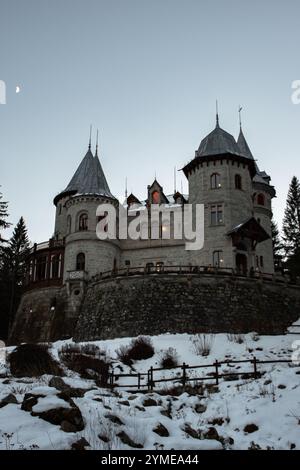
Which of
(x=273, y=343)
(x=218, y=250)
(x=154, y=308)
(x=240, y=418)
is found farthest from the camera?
(x=218, y=250)

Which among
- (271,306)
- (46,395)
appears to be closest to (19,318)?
(271,306)

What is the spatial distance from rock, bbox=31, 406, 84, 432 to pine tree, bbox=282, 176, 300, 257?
47.9 meters

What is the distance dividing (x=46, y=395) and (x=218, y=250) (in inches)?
1259

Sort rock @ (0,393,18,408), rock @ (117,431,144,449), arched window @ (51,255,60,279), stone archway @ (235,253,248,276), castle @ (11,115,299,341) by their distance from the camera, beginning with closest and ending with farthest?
rock @ (117,431,144,449), rock @ (0,393,18,408), castle @ (11,115,299,341), stone archway @ (235,253,248,276), arched window @ (51,255,60,279)

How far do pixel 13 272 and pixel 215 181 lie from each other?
2647cm

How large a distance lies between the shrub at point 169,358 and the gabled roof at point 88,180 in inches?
867

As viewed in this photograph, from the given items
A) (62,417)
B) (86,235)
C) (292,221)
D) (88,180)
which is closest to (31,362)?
(62,417)

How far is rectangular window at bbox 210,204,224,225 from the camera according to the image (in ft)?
147

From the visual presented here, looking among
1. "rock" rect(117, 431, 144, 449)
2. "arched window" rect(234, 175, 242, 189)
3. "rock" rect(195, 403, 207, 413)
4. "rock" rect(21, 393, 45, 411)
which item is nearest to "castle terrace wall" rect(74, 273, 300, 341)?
"arched window" rect(234, 175, 242, 189)

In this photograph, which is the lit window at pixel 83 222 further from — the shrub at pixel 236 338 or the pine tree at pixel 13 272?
the shrub at pixel 236 338

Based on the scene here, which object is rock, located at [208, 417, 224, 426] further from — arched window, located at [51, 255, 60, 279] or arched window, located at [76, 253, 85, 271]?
arched window, located at [51, 255, 60, 279]

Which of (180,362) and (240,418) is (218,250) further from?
(240,418)

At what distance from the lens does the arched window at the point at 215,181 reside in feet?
152

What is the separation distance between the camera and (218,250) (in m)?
43.5
